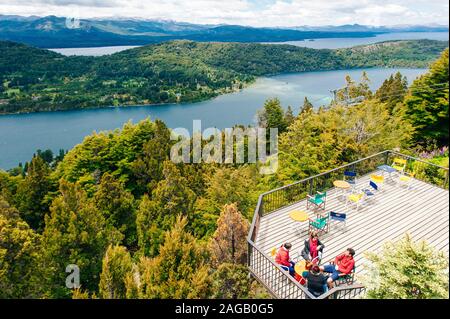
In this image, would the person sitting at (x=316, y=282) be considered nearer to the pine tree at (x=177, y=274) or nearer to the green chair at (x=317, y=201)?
the green chair at (x=317, y=201)

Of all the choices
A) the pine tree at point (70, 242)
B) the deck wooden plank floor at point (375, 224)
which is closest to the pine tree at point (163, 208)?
the pine tree at point (70, 242)

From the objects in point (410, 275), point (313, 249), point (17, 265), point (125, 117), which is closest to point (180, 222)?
point (313, 249)

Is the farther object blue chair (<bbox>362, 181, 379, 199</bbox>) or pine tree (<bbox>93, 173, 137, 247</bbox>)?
pine tree (<bbox>93, 173, 137, 247</bbox>)

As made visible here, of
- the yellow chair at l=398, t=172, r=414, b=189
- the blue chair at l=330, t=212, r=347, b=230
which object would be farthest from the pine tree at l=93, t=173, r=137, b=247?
the yellow chair at l=398, t=172, r=414, b=189

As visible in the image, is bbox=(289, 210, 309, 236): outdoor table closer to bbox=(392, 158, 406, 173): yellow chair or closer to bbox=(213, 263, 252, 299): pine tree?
bbox=(213, 263, 252, 299): pine tree

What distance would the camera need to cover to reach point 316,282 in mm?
7055

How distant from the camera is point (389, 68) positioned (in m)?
187

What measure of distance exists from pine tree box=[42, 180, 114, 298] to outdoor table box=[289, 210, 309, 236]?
51.5 ft

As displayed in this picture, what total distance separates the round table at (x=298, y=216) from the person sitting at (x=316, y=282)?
2.87 meters

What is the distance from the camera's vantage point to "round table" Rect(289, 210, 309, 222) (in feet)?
32.8

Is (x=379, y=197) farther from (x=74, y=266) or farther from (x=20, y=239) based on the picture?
(x=20, y=239)

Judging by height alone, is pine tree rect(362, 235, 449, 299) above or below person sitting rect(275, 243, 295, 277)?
above

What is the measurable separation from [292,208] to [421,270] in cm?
565

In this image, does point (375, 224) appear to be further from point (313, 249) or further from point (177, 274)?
point (177, 274)
